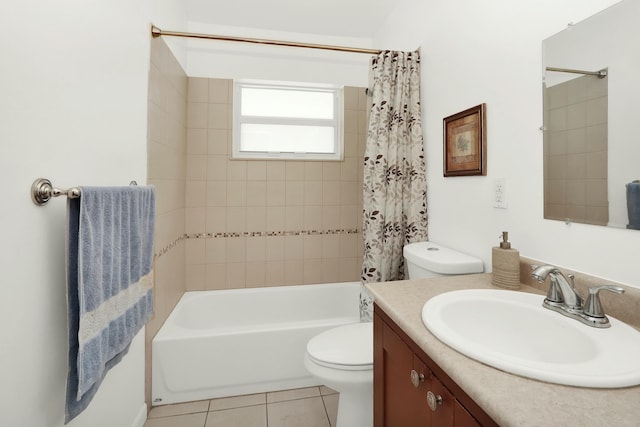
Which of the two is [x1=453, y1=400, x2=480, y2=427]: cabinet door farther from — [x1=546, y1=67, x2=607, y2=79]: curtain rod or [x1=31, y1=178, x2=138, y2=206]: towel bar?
[x1=31, y1=178, x2=138, y2=206]: towel bar

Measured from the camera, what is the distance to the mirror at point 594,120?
0.79 metres

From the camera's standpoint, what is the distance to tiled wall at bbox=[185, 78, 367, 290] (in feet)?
7.81

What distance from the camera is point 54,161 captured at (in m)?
0.88

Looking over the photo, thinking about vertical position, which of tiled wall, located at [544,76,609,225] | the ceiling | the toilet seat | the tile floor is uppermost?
the ceiling

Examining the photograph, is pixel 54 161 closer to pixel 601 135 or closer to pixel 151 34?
pixel 151 34

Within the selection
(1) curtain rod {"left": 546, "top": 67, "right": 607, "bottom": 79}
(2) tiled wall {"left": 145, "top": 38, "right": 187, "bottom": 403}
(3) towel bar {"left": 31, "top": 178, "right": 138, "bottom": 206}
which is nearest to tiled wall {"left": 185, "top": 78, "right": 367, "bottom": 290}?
(2) tiled wall {"left": 145, "top": 38, "right": 187, "bottom": 403}

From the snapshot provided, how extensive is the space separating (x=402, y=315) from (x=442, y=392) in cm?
22

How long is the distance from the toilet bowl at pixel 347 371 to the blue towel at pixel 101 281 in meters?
0.76

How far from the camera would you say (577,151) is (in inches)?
36.9

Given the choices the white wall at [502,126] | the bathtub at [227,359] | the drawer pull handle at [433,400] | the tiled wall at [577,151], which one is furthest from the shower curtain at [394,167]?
the drawer pull handle at [433,400]

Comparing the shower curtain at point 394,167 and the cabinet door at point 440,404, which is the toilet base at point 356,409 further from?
the cabinet door at point 440,404

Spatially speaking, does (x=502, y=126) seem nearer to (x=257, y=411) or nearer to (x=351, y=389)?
(x=351, y=389)

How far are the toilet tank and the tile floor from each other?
94cm

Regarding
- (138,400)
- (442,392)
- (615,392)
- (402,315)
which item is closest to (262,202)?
(138,400)
